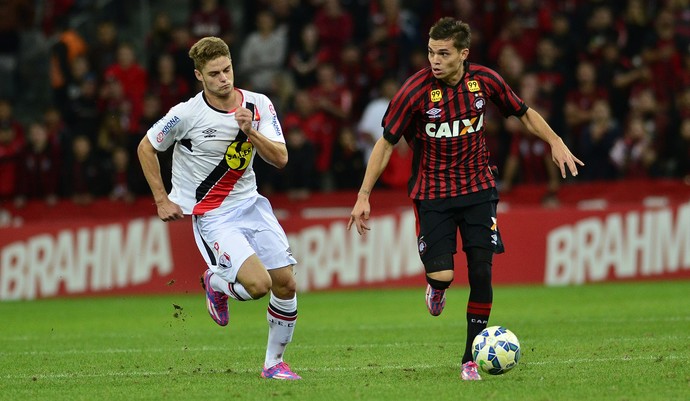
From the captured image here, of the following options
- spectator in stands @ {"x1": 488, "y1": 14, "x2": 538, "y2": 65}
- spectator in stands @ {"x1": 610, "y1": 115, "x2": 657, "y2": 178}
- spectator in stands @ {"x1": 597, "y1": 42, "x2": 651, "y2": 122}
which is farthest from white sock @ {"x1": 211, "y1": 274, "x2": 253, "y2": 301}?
spectator in stands @ {"x1": 597, "y1": 42, "x2": 651, "y2": 122}

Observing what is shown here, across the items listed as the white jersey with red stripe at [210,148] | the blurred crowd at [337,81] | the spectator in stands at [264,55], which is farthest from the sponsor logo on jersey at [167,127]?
the spectator in stands at [264,55]

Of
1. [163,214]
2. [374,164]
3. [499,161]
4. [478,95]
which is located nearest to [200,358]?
[163,214]

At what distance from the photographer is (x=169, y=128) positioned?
8781 mm

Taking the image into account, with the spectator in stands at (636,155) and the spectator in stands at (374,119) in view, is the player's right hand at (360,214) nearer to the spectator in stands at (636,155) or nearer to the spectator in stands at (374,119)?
the spectator in stands at (374,119)

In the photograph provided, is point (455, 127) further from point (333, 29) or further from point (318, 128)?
point (333, 29)

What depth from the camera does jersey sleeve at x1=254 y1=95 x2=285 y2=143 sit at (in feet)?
28.3

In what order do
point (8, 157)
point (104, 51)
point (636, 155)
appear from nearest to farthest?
point (8, 157) → point (636, 155) → point (104, 51)

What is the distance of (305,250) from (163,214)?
822 cm

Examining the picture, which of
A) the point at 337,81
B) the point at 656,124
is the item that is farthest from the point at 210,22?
the point at 656,124

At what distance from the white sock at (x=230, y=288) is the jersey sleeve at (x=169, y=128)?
1137 millimetres

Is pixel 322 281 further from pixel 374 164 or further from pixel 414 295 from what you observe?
pixel 374 164

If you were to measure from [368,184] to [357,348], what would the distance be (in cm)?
264

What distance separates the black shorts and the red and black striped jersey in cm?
11

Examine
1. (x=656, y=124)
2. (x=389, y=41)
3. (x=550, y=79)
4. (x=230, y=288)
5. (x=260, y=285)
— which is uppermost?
(x=389, y=41)
